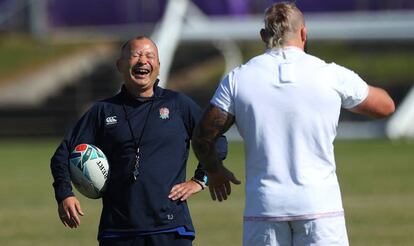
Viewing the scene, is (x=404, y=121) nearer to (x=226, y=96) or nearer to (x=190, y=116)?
(x=190, y=116)

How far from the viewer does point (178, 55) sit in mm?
47125

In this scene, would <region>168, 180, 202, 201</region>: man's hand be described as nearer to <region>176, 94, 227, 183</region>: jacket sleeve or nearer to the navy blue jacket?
the navy blue jacket

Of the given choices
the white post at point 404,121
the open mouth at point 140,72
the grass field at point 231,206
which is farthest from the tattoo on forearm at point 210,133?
the white post at point 404,121

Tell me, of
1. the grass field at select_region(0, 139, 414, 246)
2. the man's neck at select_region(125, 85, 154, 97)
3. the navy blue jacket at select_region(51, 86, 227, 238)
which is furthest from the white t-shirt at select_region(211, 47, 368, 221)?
the grass field at select_region(0, 139, 414, 246)

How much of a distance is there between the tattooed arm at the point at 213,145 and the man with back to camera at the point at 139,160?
1.86ft

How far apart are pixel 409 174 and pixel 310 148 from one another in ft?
53.1

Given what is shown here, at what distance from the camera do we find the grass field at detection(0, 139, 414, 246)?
13.6m

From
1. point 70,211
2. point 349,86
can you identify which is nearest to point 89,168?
point 70,211

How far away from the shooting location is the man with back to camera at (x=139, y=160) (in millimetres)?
7516

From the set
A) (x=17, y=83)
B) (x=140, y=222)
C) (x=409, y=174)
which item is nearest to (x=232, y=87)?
(x=140, y=222)

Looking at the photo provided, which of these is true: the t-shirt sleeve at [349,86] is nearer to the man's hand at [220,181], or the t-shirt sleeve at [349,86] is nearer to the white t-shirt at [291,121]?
the white t-shirt at [291,121]

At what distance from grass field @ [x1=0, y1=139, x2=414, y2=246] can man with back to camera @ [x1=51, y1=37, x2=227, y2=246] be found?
17.3ft

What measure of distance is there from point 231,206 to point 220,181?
10.6 meters

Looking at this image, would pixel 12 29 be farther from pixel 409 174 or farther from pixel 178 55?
pixel 409 174
